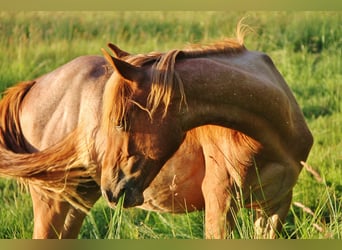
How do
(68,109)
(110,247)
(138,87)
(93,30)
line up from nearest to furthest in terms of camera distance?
(110,247) → (138,87) → (68,109) → (93,30)

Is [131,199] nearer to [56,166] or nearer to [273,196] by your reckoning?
[56,166]

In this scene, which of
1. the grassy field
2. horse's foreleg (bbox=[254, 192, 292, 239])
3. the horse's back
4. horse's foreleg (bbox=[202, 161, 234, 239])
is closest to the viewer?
horse's foreleg (bbox=[202, 161, 234, 239])

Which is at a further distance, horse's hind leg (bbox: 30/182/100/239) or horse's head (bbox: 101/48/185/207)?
horse's hind leg (bbox: 30/182/100/239)

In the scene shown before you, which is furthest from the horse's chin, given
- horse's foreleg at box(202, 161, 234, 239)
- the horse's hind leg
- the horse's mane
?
the horse's hind leg

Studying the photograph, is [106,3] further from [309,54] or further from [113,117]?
[309,54]

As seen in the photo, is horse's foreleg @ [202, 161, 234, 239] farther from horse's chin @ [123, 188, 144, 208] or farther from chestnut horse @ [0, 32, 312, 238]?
horse's chin @ [123, 188, 144, 208]

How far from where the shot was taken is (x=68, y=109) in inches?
151

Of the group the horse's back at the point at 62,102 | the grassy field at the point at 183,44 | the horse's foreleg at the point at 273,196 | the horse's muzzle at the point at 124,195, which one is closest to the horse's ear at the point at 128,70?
the horse's muzzle at the point at 124,195

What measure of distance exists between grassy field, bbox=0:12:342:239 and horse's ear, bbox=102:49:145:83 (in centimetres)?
100

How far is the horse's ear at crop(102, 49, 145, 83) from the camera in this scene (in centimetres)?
316

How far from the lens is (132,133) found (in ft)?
10.6

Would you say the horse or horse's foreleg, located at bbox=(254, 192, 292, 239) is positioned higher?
the horse

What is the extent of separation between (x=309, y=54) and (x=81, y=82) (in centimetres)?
174

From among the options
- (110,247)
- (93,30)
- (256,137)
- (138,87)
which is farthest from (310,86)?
(110,247)
